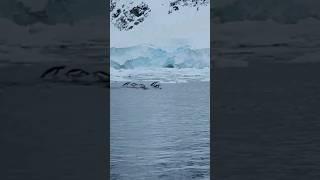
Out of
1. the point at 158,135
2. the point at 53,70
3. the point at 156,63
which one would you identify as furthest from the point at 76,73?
the point at 158,135

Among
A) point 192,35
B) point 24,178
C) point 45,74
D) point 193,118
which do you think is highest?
point 192,35

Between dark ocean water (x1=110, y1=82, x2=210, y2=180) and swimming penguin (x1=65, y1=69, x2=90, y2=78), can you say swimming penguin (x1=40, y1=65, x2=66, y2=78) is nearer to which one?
swimming penguin (x1=65, y1=69, x2=90, y2=78)

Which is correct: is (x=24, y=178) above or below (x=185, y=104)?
below

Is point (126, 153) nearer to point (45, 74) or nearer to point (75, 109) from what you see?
point (75, 109)

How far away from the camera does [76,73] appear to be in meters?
4.77

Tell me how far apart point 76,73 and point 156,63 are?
0.66 metres

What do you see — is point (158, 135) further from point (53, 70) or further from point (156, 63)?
point (53, 70)

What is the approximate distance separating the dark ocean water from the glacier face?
0.09 metres

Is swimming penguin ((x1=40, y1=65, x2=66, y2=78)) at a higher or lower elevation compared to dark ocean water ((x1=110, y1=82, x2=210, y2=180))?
higher

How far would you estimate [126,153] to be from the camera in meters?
4.80

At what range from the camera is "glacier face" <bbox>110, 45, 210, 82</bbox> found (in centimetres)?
476

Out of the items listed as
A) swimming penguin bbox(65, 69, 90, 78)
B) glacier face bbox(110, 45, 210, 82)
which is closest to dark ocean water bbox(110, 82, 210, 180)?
glacier face bbox(110, 45, 210, 82)
